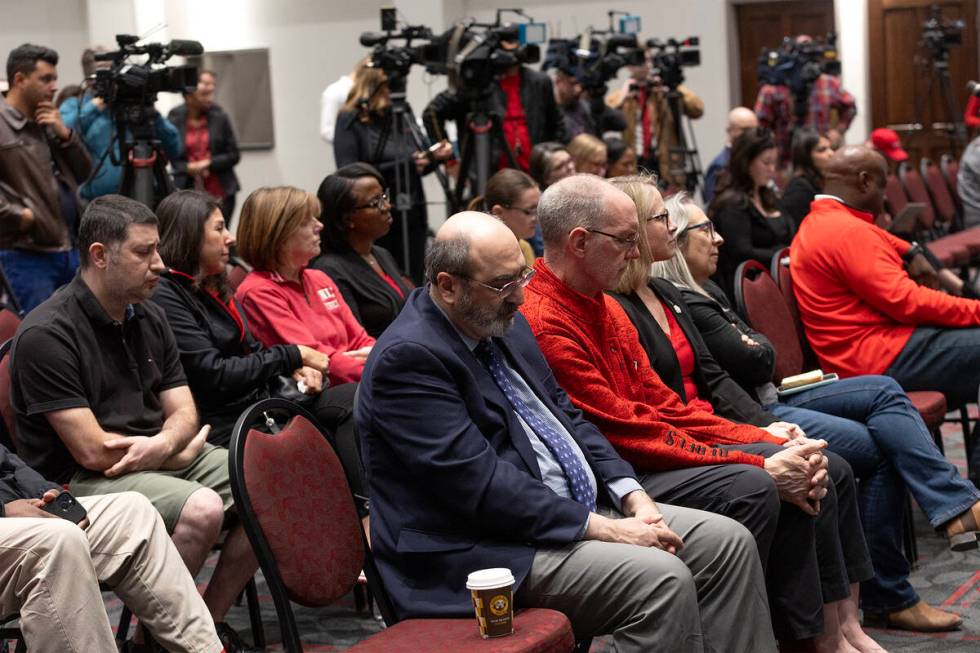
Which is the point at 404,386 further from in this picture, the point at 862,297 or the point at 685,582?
the point at 862,297

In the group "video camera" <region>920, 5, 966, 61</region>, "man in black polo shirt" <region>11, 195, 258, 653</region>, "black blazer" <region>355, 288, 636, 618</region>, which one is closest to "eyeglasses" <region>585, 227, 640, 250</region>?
"black blazer" <region>355, 288, 636, 618</region>

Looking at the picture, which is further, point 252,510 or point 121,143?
point 121,143

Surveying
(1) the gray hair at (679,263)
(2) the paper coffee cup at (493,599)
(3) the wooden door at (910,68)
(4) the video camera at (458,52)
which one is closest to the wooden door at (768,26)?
(3) the wooden door at (910,68)

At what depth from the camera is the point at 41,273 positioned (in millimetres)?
4668

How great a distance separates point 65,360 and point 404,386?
890mm

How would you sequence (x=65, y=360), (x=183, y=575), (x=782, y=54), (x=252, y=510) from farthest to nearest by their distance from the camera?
(x=782, y=54) < (x=65, y=360) < (x=183, y=575) < (x=252, y=510)

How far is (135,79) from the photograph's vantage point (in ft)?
15.2

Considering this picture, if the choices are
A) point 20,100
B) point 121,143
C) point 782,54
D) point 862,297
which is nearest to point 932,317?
point 862,297

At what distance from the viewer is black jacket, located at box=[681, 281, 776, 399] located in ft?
11.0

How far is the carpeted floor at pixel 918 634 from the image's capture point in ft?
10.2

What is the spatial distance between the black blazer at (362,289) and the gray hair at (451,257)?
62.5 inches

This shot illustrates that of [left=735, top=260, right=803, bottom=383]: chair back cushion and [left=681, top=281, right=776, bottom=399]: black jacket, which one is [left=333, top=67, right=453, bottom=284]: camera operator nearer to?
A: [left=735, top=260, right=803, bottom=383]: chair back cushion

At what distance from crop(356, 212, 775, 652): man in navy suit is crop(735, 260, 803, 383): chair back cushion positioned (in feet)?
4.85

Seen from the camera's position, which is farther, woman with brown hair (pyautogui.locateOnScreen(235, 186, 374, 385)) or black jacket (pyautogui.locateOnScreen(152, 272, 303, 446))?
woman with brown hair (pyautogui.locateOnScreen(235, 186, 374, 385))
